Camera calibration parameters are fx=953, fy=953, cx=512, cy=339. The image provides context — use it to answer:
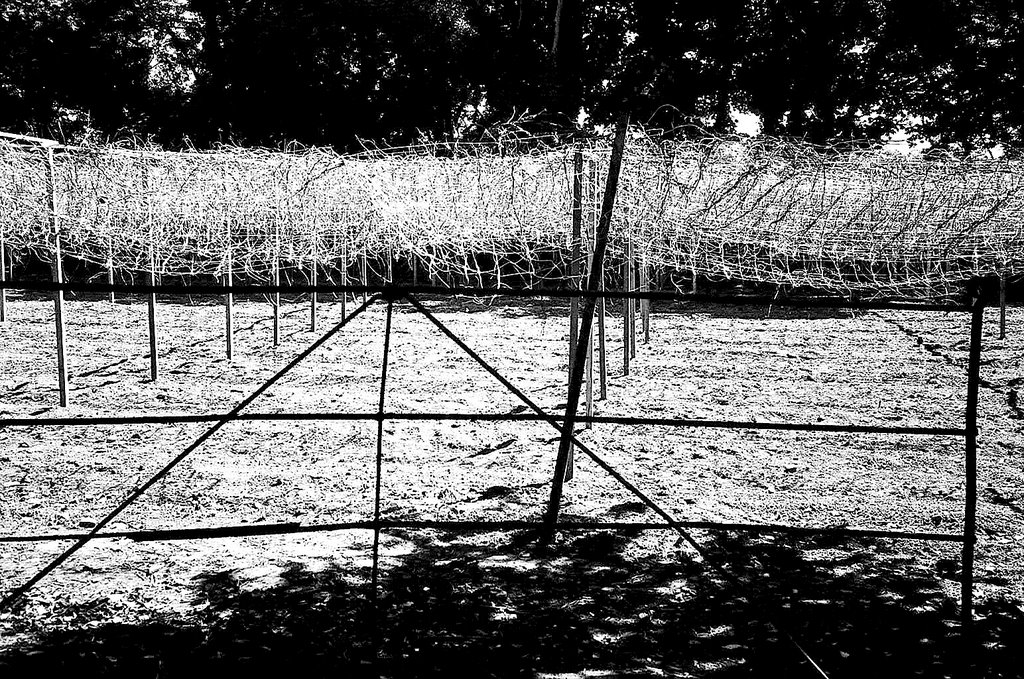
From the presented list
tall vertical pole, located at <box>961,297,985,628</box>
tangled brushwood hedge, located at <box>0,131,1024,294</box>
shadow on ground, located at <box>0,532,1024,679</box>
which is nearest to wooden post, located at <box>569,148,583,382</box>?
tangled brushwood hedge, located at <box>0,131,1024,294</box>

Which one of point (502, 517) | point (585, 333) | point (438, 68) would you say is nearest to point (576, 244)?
point (585, 333)

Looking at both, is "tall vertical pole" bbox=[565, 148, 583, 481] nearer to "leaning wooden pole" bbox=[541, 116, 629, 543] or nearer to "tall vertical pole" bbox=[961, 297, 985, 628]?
"leaning wooden pole" bbox=[541, 116, 629, 543]

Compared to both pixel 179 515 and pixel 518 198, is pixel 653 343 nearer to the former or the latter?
pixel 518 198

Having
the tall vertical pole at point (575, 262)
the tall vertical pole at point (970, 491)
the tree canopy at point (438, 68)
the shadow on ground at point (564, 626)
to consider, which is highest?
the tree canopy at point (438, 68)

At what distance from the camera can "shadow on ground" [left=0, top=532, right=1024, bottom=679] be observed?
130 inches

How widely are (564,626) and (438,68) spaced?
64.0 ft

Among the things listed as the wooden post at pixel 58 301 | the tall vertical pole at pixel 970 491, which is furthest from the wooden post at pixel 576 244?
the wooden post at pixel 58 301

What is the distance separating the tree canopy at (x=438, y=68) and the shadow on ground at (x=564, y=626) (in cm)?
1671

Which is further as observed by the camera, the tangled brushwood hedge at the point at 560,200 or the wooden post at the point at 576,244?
the tangled brushwood hedge at the point at 560,200

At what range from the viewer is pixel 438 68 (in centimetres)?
2162

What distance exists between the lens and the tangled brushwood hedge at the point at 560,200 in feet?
22.7

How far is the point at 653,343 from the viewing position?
1038cm

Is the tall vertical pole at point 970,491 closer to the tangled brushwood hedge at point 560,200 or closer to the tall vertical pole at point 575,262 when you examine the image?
the tall vertical pole at point 575,262

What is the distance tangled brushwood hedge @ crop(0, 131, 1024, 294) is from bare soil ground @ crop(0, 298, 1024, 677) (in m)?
1.12
